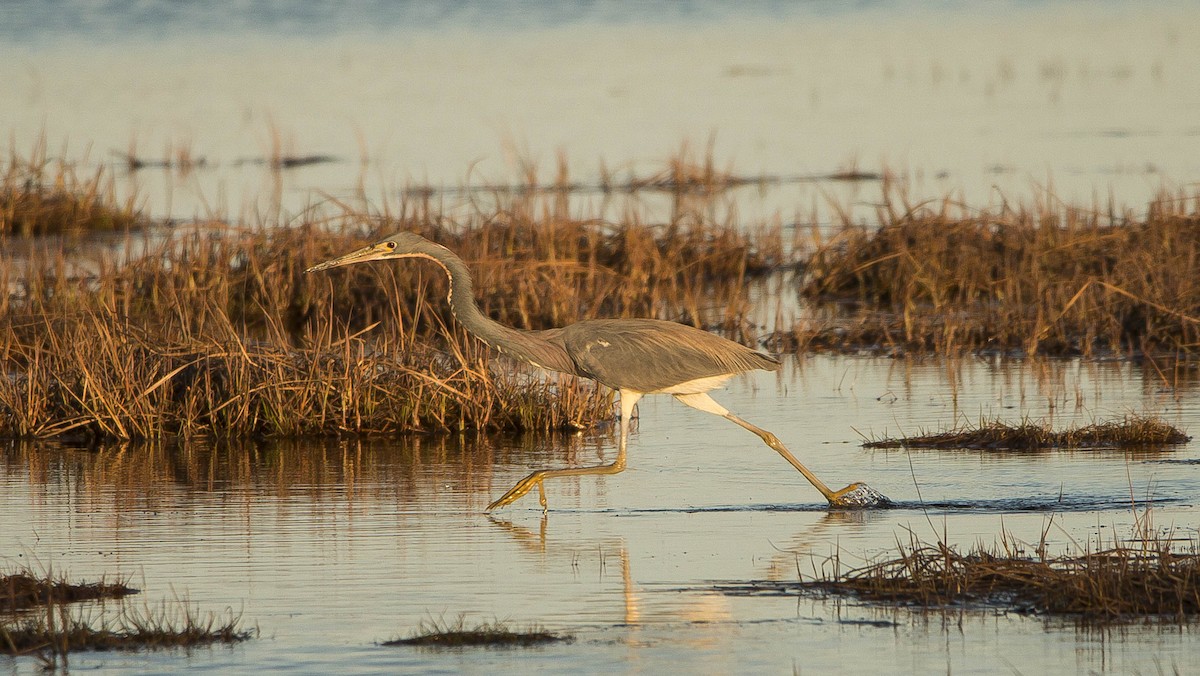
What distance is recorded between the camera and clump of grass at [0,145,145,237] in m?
21.3

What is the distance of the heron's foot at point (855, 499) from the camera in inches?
391

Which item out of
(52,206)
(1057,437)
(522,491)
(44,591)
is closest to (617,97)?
(52,206)

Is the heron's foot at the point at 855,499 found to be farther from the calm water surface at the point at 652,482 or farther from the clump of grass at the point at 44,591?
the clump of grass at the point at 44,591

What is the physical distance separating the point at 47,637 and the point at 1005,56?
33.2 metres

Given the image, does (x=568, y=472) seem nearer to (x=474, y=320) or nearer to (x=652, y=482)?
(x=652, y=482)

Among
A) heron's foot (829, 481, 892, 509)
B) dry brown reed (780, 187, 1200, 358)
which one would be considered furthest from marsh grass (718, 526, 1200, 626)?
dry brown reed (780, 187, 1200, 358)

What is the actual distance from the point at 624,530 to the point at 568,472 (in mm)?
929

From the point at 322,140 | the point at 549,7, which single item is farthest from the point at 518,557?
the point at 549,7

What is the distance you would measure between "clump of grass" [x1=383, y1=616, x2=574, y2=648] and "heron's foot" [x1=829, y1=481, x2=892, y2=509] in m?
2.90

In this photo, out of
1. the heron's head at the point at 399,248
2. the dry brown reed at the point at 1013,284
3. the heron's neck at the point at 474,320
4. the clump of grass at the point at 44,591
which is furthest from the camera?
the dry brown reed at the point at 1013,284

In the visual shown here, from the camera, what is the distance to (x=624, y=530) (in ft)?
30.9

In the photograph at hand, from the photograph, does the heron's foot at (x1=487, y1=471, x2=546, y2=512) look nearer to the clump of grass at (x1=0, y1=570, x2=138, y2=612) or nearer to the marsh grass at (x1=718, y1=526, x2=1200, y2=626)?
the marsh grass at (x1=718, y1=526, x2=1200, y2=626)

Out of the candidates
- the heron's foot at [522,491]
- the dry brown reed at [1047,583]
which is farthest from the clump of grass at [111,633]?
the heron's foot at [522,491]

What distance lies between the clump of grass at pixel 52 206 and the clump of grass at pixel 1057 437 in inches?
485
